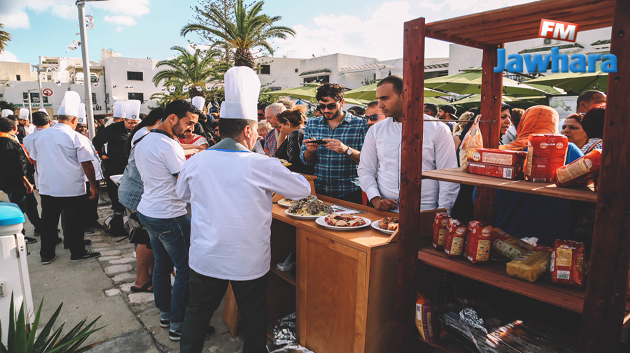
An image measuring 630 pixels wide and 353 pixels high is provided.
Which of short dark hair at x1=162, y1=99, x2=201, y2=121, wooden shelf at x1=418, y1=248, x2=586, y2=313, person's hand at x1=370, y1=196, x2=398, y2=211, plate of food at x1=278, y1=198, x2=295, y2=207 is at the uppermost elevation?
short dark hair at x1=162, y1=99, x2=201, y2=121

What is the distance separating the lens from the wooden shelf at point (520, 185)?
1.55 m

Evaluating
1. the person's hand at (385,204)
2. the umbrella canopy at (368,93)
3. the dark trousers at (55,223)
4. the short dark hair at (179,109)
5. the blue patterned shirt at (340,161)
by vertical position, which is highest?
the umbrella canopy at (368,93)

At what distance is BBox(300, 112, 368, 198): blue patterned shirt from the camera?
3.87 metres

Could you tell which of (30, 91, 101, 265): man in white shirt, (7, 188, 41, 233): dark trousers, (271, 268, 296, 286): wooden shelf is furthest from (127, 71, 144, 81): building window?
(271, 268, 296, 286): wooden shelf

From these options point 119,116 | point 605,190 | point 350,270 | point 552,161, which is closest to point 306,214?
point 350,270

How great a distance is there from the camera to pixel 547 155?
68.9 inches

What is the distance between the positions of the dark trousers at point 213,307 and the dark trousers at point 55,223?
3.50 metres

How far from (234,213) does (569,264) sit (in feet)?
5.74

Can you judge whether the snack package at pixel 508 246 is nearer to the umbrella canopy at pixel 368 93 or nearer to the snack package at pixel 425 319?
the snack package at pixel 425 319

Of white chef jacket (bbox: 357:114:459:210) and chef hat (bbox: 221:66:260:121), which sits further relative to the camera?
white chef jacket (bbox: 357:114:459:210)

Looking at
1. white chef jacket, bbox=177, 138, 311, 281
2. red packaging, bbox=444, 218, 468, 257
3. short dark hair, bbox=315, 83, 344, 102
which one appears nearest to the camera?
red packaging, bbox=444, 218, 468, 257

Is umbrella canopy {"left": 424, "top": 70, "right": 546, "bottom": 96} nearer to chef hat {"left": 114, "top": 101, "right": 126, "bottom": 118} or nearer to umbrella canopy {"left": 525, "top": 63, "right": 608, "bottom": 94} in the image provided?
umbrella canopy {"left": 525, "top": 63, "right": 608, "bottom": 94}

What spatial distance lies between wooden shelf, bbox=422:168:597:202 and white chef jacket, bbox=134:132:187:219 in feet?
6.53

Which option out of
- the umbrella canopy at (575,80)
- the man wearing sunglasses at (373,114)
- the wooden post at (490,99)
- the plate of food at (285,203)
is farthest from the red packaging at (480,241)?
the umbrella canopy at (575,80)
